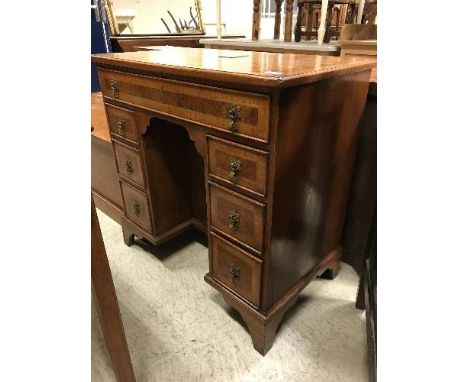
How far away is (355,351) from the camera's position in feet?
3.69

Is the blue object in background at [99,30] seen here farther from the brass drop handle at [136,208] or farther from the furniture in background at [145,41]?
the brass drop handle at [136,208]

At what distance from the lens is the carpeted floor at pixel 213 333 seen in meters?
1.07

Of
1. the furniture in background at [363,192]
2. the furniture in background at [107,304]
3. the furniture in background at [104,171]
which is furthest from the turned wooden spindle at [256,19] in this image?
the furniture in background at [107,304]

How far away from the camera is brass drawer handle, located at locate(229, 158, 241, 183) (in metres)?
0.90

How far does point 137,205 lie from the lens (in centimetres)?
147

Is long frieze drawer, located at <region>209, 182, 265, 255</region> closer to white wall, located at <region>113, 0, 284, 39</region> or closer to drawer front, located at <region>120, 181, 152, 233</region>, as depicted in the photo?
Result: drawer front, located at <region>120, 181, 152, 233</region>

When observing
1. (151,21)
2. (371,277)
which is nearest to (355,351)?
(371,277)

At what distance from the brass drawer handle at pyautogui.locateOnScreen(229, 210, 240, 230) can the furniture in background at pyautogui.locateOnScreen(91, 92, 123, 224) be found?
780 mm

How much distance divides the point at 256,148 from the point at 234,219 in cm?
25

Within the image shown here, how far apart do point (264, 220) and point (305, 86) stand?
0.36 m

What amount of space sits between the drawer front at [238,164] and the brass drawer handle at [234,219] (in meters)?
0.10

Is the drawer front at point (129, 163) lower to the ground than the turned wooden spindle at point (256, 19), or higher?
lower

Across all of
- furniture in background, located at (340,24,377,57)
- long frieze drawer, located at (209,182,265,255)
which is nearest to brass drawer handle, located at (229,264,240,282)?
long frieze drawer, located at (209,182,265,255)
